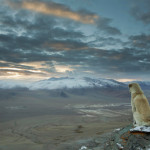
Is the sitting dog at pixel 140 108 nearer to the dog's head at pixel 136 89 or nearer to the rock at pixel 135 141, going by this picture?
the dog's head at pixel 136 89

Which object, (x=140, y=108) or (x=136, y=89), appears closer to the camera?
(x=140, y=108)

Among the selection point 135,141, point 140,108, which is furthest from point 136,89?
point 135,141

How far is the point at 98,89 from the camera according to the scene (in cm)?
16450

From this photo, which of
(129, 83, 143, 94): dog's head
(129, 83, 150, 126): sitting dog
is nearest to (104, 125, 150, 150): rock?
(129, 83, 150, 126): sitting dog

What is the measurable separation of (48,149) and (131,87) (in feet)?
21.2

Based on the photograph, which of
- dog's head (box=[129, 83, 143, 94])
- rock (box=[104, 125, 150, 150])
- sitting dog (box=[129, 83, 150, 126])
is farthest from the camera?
dog's head (box=[129, 83, 143, 94])

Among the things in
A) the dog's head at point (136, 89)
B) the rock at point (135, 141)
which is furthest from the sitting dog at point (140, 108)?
the rock at point (135, 141)

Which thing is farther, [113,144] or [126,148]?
[113,144]

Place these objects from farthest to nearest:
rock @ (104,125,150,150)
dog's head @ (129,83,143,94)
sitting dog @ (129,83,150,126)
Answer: dog's head @ (129,83,143,94) < sitting dog @ (129,83,150,126) < rock @ (104,125,150,150)

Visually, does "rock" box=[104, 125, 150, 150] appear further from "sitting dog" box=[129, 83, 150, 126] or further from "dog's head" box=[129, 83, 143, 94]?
"dog's head" box=[129, 83, 143, 94]

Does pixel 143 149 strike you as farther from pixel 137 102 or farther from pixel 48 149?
pixel 48 149

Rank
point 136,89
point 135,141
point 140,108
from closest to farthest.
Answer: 1. point 135,141
2. point 140,108
3. point 136,89

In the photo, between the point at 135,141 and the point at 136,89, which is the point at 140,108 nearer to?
the point at 136,89

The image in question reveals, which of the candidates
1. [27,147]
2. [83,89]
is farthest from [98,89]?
[27,147]
